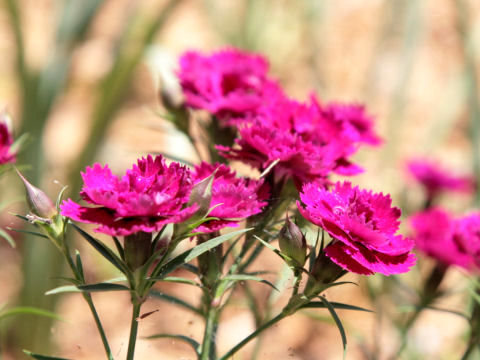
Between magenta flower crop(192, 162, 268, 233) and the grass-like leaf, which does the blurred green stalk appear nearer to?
magenta flower crop(192, 162, 268, 233)

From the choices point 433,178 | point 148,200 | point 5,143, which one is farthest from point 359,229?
point 433,178

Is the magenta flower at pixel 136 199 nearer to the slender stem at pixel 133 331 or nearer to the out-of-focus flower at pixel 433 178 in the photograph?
the slender stem at pixel 133 331

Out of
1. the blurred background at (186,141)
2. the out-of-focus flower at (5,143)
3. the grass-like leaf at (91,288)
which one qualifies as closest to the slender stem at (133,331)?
the grass-like leaf at (91,288)

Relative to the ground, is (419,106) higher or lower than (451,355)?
higher

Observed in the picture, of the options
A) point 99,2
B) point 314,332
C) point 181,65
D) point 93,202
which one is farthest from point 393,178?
point 93,202

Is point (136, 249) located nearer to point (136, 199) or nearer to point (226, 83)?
point (136, 199)

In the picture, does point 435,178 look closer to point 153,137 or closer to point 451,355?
point 451,355

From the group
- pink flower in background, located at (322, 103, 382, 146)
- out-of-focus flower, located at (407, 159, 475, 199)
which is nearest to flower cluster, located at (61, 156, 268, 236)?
pink flower in background, located at (322, 103, 382, 146)
